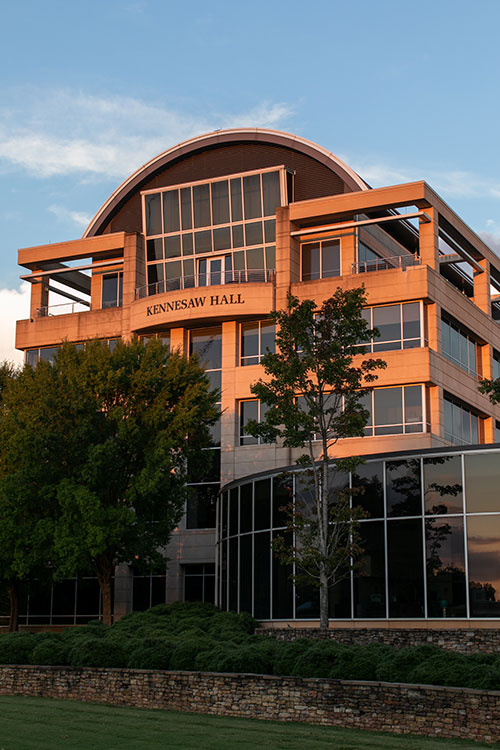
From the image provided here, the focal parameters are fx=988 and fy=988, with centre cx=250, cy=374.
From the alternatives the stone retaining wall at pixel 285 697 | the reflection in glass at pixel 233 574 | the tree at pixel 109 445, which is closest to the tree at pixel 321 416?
the reflection in glass at pixel 233 574

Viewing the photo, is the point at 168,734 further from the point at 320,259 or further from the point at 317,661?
the point at 320,259

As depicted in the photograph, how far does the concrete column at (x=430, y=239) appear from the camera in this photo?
161 ft

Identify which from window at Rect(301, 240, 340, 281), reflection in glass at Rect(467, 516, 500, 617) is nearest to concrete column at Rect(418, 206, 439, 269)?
window at Rect(301, 240, 340, 281)

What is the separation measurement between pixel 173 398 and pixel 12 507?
26.8 ft

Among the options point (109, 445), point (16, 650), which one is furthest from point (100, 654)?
point (109, 445)

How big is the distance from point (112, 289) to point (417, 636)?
3477 centimetres

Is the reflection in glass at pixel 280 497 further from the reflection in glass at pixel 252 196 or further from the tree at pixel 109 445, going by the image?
the reflection in glass at pixel 252 196

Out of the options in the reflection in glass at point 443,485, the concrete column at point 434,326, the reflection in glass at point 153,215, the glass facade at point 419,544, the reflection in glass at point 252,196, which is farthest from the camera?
the reflection in glass at point 153,215

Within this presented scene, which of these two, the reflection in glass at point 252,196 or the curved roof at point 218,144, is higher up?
the curved roof at point 218,144

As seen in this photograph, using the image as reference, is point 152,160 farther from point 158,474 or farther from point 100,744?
point 100,744

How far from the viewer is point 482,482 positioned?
3033cm

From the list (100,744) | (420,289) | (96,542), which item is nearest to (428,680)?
(100,744)

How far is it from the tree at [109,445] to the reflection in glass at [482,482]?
13.8m

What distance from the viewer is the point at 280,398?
32.3m
